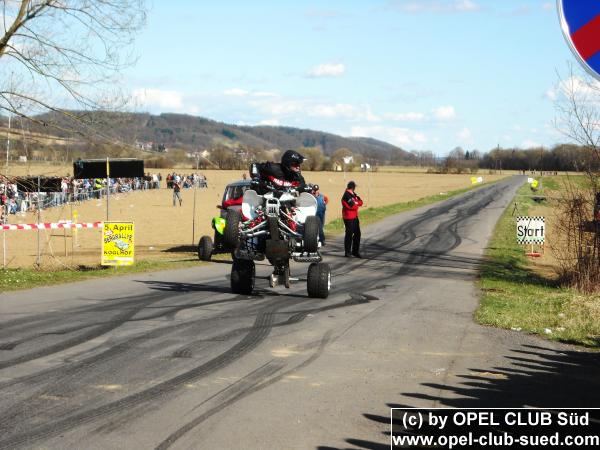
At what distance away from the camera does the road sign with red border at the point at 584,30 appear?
382 centimetres

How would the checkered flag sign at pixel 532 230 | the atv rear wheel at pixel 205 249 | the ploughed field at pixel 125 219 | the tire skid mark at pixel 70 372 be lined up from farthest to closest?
the checkered flag sign at pixel 532 230
the ploughed field at pixel 125 219
the atv rear wheel at pixel 205 249
the tire skid mark at pixel 70 372

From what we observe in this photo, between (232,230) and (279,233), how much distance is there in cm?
80

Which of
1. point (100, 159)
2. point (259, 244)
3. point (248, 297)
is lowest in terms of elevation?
point (248, 297)

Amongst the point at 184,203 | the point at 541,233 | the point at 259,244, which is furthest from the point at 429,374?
the point at 184,203

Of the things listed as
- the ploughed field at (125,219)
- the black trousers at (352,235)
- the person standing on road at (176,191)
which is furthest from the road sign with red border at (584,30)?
the person standing on road at (176,191)

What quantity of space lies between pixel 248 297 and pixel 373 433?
814 centimetres

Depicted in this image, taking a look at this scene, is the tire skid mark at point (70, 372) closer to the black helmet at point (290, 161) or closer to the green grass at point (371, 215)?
the black helmet at point (290, 161)

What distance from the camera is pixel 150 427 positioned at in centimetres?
649

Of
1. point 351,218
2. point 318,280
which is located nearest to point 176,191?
point 351,218

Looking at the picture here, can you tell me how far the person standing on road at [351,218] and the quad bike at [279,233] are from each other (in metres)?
8.93

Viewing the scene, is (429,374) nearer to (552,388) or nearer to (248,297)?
(552,388)

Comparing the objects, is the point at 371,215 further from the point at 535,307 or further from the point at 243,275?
the point at 535,307

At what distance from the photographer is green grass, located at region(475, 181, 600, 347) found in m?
11.6

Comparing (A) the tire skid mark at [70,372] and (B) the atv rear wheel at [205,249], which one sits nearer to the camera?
(A) the tire skid mark at [70,372]
